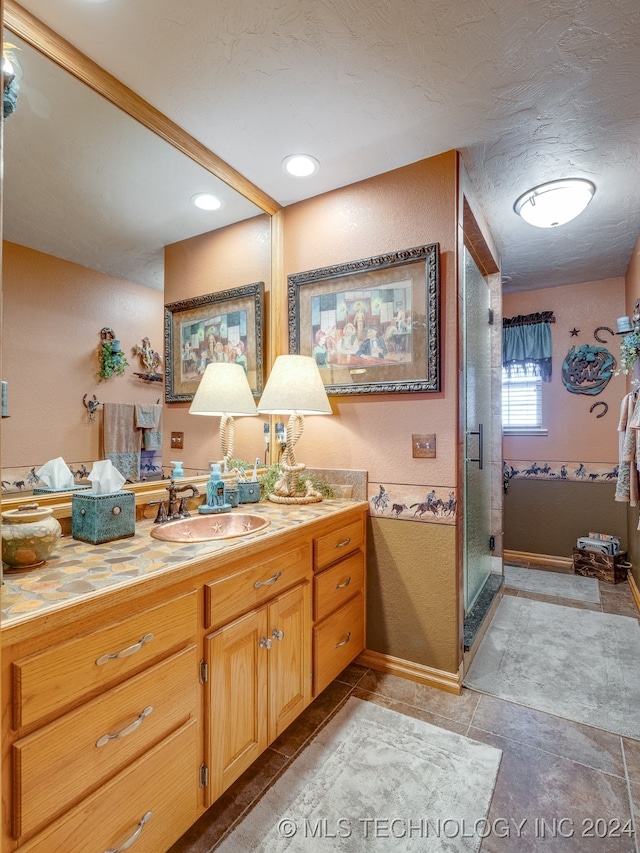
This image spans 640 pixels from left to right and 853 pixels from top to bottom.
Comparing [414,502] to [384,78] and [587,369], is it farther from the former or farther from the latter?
[587,369]

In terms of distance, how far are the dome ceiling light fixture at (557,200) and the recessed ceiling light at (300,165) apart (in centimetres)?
121

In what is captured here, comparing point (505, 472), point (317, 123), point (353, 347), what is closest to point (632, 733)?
point (353, 347)

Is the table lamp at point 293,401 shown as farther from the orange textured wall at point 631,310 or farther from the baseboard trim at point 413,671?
the orange textured wall at point 631,310

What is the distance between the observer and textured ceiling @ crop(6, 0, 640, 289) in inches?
54.7

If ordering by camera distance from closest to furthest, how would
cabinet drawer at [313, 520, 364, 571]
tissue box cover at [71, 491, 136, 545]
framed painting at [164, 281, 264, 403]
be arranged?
1. tissue box cover at [71, 491, 136, 545]
2. cabinet drawer at [313, 520, 364, 571]
3. framed painting at [164, 281, 264, 403]

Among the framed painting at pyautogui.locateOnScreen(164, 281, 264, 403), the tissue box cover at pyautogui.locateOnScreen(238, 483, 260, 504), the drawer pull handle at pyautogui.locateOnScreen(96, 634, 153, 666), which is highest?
the framed painting at pyautogui.locateOnScreen(164, 281, 264, 403)

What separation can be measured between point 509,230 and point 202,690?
3.08m

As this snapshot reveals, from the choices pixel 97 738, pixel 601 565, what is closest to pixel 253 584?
pixel 97 738

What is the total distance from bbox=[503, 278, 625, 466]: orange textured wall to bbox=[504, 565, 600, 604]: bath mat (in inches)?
40.1

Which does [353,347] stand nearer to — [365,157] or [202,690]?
[365,157]

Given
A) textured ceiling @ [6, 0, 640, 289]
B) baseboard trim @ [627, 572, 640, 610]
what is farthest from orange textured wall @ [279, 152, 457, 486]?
baseboard trim @ [627, 572, 640, 610]

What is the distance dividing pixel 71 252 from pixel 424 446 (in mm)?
1649

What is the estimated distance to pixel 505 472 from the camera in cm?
415

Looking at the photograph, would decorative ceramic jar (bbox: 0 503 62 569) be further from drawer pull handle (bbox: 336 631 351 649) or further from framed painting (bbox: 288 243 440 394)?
framed painting (bbox: 288 243 440 394)
